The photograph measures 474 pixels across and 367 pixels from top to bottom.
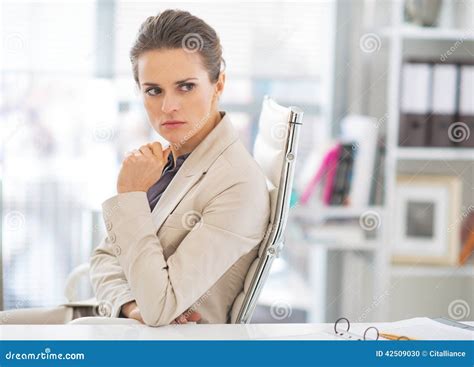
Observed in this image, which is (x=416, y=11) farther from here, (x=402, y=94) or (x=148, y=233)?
(x=148, y=233)

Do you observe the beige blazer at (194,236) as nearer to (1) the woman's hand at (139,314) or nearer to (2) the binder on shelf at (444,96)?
(1) the woman's hand at (139,314)

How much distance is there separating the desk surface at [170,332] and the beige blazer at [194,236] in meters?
0.06

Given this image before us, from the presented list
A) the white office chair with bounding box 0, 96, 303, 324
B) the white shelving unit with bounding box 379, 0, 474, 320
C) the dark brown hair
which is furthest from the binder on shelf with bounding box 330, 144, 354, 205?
the dark brown hair

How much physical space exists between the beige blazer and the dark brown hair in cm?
15

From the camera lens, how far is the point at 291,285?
10.9 ft

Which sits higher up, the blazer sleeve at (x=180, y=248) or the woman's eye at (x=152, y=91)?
the woman's eye at (x=152, y=91)

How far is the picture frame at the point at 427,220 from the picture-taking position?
298 centimetres

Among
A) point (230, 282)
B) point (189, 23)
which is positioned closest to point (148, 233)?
point (230, 282)

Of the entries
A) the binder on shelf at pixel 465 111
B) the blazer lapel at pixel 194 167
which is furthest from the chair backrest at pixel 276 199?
the binder on shelf at pixel 465 111

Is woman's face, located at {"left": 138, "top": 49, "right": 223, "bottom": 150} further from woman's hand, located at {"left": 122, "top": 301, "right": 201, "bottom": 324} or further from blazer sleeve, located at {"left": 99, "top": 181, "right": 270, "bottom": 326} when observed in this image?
woman's hand, located at {"left": 122, "top": 301, "right": 201, "bottom": 324}

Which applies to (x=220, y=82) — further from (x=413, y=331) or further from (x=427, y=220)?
(x=427, y=220)

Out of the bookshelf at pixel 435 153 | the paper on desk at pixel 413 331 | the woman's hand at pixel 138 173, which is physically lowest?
the paper on desk at pixel 413 331

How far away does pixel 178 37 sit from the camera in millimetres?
1403

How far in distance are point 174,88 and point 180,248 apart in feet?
1.03
